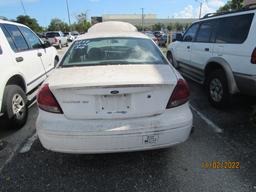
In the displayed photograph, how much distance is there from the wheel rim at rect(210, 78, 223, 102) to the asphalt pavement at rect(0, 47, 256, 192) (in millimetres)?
992

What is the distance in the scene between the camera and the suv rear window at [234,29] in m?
3.74

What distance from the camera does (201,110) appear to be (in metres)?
4.46

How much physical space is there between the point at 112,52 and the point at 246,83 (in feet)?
7.46

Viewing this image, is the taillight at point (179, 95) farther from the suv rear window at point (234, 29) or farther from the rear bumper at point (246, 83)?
the suv rear window at point (234, 29)

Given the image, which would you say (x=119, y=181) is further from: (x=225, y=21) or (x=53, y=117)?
(x=225, y=21)

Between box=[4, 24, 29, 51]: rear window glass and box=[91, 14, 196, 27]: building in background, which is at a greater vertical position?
box=[4, 24, 29, 51]: rear window glass

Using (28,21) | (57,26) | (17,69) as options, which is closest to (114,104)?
(17,69)

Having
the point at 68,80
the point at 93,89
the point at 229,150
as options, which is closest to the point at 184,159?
the point at 229,150

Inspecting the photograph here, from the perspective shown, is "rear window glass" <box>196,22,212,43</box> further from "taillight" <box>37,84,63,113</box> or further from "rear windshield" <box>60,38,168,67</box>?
"taillight" <box>37,84,63,113</box>

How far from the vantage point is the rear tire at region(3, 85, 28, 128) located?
345cm

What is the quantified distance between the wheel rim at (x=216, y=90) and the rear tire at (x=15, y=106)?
3.66 m

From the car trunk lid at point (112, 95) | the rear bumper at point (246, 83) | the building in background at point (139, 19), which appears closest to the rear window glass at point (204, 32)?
the rear bumper at point (246, 83)

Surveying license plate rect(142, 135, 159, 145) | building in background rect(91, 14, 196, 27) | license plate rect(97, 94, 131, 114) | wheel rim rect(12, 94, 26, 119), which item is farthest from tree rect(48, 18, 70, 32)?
license plate rect(142, 135, 159, 145)

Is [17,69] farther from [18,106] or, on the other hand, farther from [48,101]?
[48,101]
